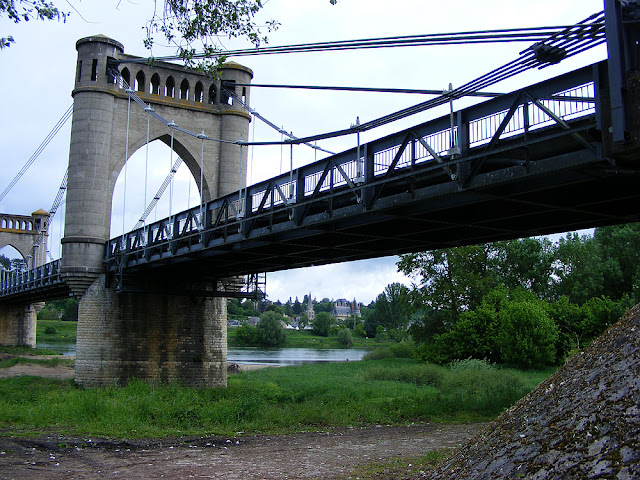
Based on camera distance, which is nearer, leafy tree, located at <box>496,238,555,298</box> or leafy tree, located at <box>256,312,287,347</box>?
leafy tree, located at <box>496,238,555,298</box>

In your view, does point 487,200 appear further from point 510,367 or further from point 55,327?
point 55,327

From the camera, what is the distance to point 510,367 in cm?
3697

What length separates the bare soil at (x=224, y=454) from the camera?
11094 mm

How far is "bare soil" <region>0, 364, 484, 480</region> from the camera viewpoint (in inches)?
437

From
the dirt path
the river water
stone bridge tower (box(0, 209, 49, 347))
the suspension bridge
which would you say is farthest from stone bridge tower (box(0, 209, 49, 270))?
the dirt path

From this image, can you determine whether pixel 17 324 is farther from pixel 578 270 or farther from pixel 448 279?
pixel 578 270

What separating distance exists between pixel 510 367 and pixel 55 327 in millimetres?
81636

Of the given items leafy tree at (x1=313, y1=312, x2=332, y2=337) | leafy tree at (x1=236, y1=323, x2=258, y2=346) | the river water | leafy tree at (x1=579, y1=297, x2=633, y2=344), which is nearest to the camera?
leafy tree at (x1=579, y1=297, x2=633, y2=344)

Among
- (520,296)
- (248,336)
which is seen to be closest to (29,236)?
(248,336)

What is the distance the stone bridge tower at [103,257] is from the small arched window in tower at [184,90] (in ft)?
1.56

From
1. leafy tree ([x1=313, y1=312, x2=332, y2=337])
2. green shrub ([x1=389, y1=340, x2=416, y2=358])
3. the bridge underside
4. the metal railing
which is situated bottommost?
green shrub ([x1=389, y1=340, x2=416, y2=358])

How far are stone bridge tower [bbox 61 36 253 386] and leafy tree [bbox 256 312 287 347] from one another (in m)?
60.7

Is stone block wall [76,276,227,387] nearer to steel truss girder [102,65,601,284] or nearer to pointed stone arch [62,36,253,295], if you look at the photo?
pointed stone arch [62,36,253,295]

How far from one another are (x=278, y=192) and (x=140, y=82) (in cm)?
1826
